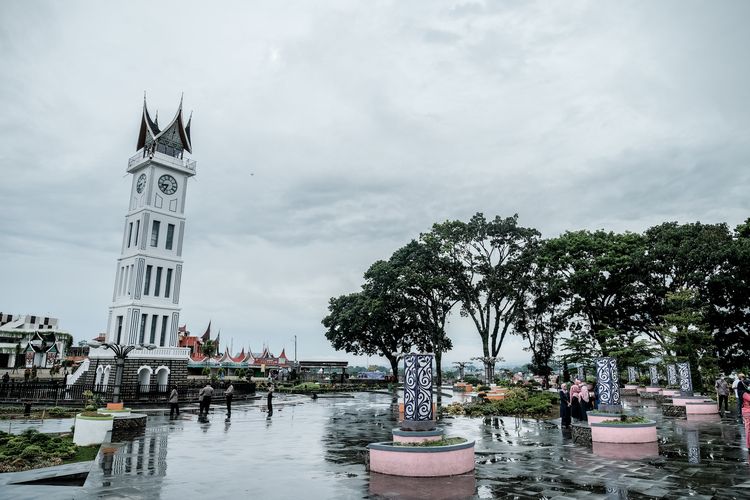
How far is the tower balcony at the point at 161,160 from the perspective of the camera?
148ft

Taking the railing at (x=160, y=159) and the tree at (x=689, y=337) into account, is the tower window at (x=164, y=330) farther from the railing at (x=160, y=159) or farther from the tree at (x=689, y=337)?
the tree at (x=689, y=337)

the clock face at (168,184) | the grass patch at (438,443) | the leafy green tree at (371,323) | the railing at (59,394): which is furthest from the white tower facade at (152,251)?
the grass patch at (438,443)

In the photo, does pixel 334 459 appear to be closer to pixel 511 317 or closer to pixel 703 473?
pixel 703 473

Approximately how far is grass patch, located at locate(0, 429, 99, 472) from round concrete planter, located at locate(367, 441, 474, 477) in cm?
790

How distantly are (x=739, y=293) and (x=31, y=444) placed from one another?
1626 inches

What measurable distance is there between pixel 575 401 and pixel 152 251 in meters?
37.1

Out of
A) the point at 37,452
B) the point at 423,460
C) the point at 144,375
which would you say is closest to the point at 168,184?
the point at 144,375

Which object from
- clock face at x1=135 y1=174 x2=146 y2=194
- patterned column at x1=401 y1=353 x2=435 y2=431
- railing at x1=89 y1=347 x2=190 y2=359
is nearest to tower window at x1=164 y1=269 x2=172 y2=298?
railing at x1=89 y1=347 x2=190 y2=359

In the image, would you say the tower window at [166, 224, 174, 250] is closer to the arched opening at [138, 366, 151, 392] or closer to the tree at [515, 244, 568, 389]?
the arched opening at [138, 366, 151, 392]

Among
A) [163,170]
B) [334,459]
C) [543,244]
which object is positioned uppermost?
[163,170]

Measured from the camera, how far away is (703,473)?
1058 cm

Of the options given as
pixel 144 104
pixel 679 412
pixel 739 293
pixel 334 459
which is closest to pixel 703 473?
pixel 334 459

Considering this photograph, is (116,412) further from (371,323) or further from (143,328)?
(371,323)

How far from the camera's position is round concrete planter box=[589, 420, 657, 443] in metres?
14.8
